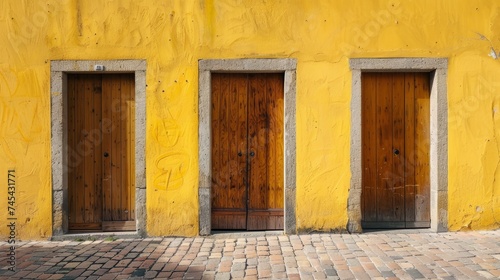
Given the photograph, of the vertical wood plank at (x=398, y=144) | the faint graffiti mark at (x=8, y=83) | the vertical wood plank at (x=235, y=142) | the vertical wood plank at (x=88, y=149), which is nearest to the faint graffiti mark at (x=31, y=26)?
the faint graffiti mark at (x=8, y=83)

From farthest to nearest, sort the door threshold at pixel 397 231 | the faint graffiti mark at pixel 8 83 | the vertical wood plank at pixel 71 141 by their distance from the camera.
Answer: the vertical wood plank at pixel 71 141
the door threshold at pixel 397 231
the faint graffiti mark at pixel 8 83

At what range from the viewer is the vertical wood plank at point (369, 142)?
605cm

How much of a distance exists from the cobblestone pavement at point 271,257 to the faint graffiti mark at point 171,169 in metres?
0.76

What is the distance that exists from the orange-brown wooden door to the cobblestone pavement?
47 centimetres

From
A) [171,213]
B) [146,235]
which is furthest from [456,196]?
[146,235]

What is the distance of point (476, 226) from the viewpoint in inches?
230

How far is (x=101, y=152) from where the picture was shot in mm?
6066

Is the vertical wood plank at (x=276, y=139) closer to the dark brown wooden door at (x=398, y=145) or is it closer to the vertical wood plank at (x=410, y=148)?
the dark brown wooden door at (x=398, y=145)

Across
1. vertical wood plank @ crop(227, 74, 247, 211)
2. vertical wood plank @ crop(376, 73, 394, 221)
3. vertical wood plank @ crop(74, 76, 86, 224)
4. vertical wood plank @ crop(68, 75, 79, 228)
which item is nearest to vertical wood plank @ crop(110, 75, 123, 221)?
vertical wood plank @ crop(74, 76, 86, 224)

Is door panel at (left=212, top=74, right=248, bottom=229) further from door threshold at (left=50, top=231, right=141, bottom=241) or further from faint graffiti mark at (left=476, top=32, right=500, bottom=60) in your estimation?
faint graffiti mark at (left=476, top=32, right=500, bottom=60)

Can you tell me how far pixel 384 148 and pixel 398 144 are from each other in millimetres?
210

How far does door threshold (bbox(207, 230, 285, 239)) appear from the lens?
5855 mm

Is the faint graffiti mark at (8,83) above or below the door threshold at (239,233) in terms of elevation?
above

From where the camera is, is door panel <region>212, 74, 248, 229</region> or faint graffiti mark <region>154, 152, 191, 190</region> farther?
door panel <region>212, 74, 248, 229</region>
